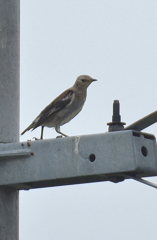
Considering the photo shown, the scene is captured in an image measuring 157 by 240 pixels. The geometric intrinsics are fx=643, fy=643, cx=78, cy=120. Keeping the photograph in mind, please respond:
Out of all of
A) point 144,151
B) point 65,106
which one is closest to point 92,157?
point 144,151

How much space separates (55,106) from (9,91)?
17.0ft

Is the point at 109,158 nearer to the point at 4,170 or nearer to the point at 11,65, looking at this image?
the point at 4,170

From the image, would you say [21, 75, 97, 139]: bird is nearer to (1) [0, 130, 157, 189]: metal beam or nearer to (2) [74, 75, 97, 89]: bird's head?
(2) [74, 75, 97, 89]: bird's head

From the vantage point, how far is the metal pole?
4520 mm

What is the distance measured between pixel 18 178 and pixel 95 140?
0.62 m

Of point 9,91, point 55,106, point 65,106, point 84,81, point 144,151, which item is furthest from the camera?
point 84,81

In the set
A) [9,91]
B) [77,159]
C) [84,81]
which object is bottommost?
[77,159]

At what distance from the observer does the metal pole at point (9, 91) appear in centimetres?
452

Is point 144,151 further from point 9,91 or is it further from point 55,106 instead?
point 55,106

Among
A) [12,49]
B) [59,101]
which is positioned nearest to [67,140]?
[12,49]

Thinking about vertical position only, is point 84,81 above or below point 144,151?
above

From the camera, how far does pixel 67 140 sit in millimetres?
4344

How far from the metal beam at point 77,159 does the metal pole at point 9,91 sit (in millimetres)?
147

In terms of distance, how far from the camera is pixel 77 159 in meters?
4.22
